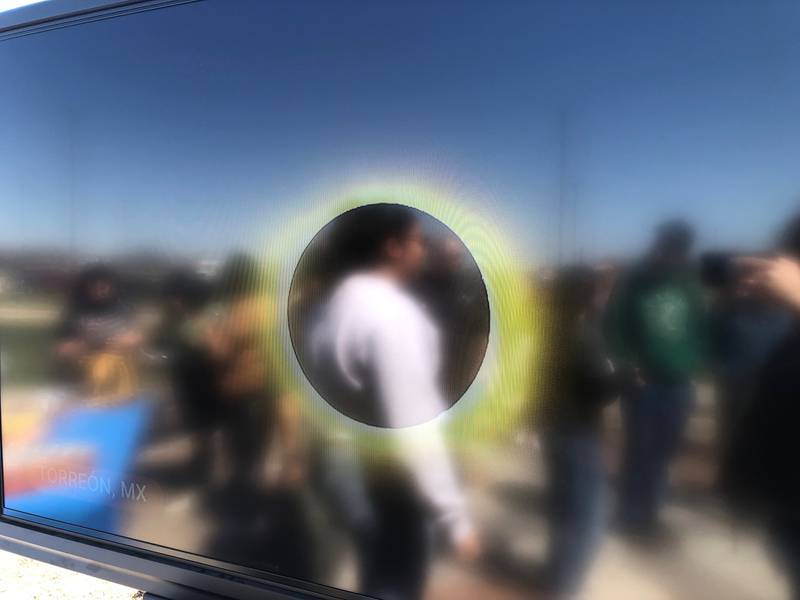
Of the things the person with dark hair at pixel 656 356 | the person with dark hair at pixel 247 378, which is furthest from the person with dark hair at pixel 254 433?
the person with dark hair at pixel 656 356

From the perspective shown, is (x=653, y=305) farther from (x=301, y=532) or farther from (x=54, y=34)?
(x=54, y=34)

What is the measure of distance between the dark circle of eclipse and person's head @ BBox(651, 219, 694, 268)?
36 cm

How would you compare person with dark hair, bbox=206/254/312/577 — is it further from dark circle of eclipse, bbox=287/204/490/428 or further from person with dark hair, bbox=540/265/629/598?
person with dark hair, bbox=540/265/629/598

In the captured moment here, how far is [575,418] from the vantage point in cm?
122

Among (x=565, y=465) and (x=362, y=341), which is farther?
(x=362, y=341)

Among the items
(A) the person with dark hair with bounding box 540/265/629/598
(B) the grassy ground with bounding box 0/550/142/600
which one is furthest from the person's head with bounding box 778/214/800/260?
(B) the grassy ground with bounding box 0/550/142/600

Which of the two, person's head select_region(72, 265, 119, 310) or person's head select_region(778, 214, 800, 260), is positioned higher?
person's head select_region(778, 214, 800, 260)

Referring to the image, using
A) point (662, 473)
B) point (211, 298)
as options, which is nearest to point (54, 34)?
point (211, 298)

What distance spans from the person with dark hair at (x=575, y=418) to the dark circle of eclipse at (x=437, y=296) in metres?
0.16

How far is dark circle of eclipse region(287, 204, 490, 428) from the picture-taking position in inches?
50.5

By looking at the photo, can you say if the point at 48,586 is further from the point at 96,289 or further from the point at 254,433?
the point at 254,433

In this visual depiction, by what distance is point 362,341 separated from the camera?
1.40 m

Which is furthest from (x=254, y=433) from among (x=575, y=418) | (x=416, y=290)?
(x=575, y=418)

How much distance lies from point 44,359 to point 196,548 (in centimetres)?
73
